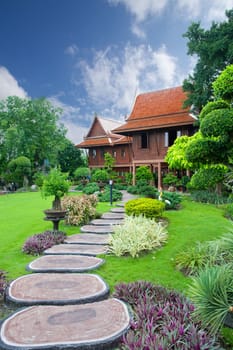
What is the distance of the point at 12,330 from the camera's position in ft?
10.2

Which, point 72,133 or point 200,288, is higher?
point 72,133

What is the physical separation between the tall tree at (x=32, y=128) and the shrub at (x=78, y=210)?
20.6 meters

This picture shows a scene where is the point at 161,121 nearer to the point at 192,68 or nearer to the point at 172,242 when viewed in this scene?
the point at 192,68

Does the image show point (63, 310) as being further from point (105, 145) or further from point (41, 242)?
point (105, 145)

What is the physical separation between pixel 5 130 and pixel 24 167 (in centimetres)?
581

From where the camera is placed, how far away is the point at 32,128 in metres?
29.9

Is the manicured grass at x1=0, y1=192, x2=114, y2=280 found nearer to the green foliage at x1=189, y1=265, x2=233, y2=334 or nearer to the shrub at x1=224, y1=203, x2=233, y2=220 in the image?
the green foliage at x1=189, y1=265, x2=233, y2=334

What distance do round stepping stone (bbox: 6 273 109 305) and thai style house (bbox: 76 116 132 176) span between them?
19.5 m

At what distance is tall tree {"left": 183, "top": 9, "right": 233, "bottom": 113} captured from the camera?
15.0 meters

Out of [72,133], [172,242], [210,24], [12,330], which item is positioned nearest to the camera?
[12,330]

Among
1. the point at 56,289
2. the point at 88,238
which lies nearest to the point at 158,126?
the point at 88,238

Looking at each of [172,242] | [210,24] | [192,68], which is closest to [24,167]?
[192,68]

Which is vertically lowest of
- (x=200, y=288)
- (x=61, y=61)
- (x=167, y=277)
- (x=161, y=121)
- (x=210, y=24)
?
(x=167, y=277)

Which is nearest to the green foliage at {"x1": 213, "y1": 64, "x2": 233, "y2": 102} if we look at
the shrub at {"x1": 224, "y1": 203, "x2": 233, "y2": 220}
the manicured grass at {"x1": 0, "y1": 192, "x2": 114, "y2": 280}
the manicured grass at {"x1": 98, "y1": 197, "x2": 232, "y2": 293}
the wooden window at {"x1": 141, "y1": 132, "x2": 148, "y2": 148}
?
the shrub at {"x1": 224, "y1": 203, "x2": 233, "y2": 220}
